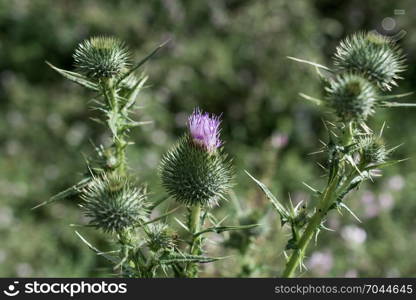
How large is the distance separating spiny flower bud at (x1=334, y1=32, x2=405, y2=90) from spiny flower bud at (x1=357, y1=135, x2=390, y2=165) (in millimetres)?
201

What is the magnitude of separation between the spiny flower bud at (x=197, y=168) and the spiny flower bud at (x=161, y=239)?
171mm

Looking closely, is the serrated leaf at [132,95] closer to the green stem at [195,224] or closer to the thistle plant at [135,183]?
the thistle plant at [135,183]

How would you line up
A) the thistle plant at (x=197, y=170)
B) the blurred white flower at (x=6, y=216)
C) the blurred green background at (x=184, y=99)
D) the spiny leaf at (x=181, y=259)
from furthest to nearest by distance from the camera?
the blurred white flower at (x=6, y=216)
the blurred green background at (x=184, y=99)
the thistle plant at (x=197, y=170)
the spiny leaf at (x=181, y=259)

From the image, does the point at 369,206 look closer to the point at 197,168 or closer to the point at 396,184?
the point at 396,184

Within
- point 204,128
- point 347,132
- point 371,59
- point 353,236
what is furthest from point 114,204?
point 353,236

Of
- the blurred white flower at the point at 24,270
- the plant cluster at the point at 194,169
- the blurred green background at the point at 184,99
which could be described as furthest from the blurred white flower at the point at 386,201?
the blurred white flower at the point at 24,270

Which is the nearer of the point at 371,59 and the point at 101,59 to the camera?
the point at 371,59

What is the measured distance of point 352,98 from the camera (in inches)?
69.1

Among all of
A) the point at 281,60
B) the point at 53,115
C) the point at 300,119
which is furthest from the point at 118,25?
the point at 300,119

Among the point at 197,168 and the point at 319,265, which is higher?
the point at 319,265

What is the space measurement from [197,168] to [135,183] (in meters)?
0.23

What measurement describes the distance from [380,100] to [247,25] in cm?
454

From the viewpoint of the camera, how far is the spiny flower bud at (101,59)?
210cm

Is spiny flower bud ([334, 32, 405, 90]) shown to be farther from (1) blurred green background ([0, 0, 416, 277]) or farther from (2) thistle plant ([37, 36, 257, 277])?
(1) blurred green background ([0, 0, 416, 277])
